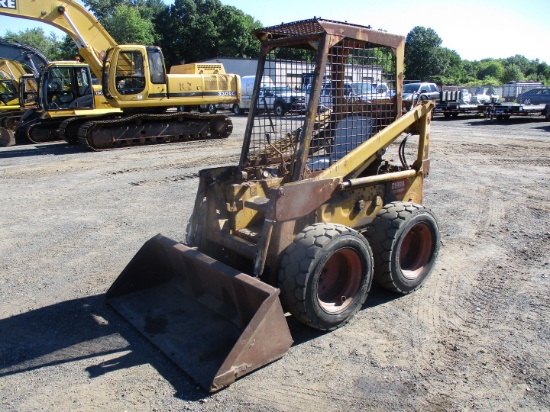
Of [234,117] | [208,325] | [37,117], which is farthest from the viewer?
[234,117]

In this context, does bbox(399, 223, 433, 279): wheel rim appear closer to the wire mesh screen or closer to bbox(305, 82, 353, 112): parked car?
the wire mesh screen

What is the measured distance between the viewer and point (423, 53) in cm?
5069

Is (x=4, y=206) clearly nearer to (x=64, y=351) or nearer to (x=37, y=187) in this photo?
(x=37, y=187)

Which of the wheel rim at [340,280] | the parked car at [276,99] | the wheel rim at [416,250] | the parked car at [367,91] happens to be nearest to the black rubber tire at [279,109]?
the parked car at [276,99]

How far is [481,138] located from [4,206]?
13.9 metres

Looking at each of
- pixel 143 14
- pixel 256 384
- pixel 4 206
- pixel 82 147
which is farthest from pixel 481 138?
pixel 143 14

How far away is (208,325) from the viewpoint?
412cm

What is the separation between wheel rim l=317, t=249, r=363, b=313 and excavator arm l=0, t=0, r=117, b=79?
1385cm

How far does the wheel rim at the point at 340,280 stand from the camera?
13.8 ft

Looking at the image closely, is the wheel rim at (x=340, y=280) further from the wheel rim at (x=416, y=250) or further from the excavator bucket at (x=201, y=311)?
the wheel rim at (x=416, y=250)

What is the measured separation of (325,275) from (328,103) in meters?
1.56

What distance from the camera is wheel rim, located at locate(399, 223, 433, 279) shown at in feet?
16.3

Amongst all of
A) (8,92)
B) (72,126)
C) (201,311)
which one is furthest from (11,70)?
(201,311)

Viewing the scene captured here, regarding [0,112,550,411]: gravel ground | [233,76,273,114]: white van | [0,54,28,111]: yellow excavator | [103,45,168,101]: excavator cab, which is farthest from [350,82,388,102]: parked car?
[233,76,273,114]: white van
